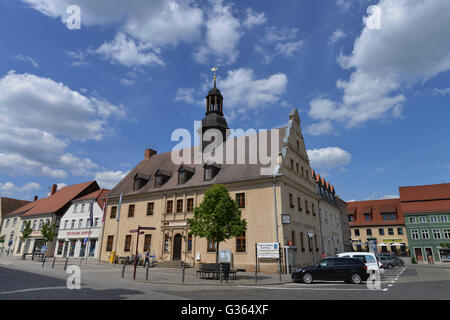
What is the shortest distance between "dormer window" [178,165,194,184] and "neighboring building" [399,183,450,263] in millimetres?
40168

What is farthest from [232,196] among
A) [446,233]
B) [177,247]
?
[446,233]

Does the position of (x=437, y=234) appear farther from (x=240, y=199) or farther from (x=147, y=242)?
(x=147, y=242)

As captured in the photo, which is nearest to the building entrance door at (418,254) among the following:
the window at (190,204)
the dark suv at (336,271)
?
the dark suv at (336,271)

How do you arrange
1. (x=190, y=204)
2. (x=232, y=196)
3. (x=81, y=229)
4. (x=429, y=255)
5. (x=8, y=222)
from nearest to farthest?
(x=232, y=196) < (x=190, y=204) < (x=81, y=229) < (x=429, y=255) < (x=8, y=222)

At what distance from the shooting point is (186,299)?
408 inches

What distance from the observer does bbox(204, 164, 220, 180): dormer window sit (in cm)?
2925

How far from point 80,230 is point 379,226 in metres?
55.2

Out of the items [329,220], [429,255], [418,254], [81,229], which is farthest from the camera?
[418,254]

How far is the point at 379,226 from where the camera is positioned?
5866 cm

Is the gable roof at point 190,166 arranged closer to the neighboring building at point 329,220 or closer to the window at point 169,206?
the window at point 169,206

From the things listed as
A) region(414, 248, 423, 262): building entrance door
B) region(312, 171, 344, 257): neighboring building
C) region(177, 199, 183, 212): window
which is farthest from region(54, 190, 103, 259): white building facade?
region(414, 248, 423, 262): building entrance door

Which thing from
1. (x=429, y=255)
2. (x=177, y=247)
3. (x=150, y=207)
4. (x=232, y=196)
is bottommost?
(x=429, y=255)

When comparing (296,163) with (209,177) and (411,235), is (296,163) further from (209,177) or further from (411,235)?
(411,235)

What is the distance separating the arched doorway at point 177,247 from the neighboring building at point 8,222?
122 ft
